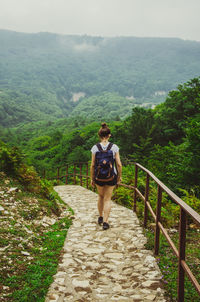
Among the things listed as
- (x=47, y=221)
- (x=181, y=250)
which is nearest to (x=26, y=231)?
(x=47, y=221)

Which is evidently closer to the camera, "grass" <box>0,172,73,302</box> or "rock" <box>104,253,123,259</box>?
"grass" <box>0,172,73,302</box>

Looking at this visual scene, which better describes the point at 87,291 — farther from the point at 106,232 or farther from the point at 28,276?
the point at 106,232

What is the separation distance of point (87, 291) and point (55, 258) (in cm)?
88

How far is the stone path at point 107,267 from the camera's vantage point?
2682 mm

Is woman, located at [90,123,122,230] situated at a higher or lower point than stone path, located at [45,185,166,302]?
higher

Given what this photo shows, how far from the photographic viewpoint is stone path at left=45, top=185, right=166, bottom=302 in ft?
8.80

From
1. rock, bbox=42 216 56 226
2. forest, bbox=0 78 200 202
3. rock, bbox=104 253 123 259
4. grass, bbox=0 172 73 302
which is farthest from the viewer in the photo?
forest, bbox=0 78 200 202

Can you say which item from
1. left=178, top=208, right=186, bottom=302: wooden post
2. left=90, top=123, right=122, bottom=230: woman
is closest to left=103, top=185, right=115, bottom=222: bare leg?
left=90, top=123, right=122, bottom=230: woman

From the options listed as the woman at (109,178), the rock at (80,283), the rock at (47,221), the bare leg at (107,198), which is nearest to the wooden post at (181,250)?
the rock at (80,283)

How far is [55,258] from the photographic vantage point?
3.50 metres

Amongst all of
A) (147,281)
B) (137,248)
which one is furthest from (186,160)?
(147,281)

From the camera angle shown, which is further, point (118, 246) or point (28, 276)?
point (118, 246)

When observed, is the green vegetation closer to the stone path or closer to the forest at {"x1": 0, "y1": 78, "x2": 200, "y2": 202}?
the stone path

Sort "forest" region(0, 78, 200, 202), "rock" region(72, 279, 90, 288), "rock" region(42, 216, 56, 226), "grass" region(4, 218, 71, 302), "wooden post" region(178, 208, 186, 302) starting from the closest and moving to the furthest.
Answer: "wooden post" region(178, 208, 186, 302) < "grass" region(4, 218, 71, 302) < "rock" region(72, 279, 90, 288) < "rock" region(42, 216, 56, 226) < "forest" region(0, 78, 200, 202)
